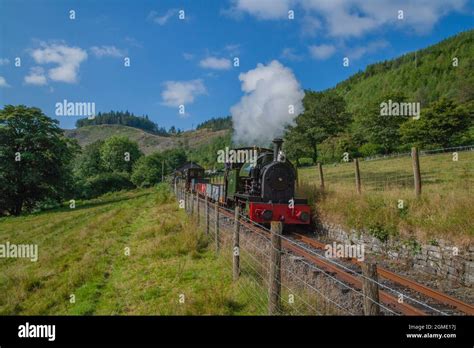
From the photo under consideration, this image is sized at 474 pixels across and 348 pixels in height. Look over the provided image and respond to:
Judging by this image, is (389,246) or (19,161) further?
(19,161)

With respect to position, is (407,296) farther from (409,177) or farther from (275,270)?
(409,177)

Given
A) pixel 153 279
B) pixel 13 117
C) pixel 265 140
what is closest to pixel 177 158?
pixel 13 117

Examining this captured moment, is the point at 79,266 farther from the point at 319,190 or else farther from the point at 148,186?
the point at 148,186

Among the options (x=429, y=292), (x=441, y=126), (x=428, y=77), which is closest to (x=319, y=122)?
(x=441, y=126)

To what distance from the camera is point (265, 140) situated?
74.3 ft

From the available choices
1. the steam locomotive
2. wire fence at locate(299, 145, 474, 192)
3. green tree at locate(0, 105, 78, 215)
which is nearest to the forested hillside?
wire fence at locate(299, 145, 474, 192)

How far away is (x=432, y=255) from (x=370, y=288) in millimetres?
5466

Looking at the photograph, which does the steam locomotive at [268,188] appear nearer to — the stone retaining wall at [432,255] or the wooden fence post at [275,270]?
the stone retaining wall at [432,255]

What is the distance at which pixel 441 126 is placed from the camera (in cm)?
4184

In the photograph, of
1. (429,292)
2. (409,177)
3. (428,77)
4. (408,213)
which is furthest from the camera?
(428,77)

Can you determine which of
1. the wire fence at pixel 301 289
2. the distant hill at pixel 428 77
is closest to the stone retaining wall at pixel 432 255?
the wire fence at pixel 301 289

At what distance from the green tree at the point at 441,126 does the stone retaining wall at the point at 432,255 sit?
38094 mm

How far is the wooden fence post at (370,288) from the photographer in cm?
319
